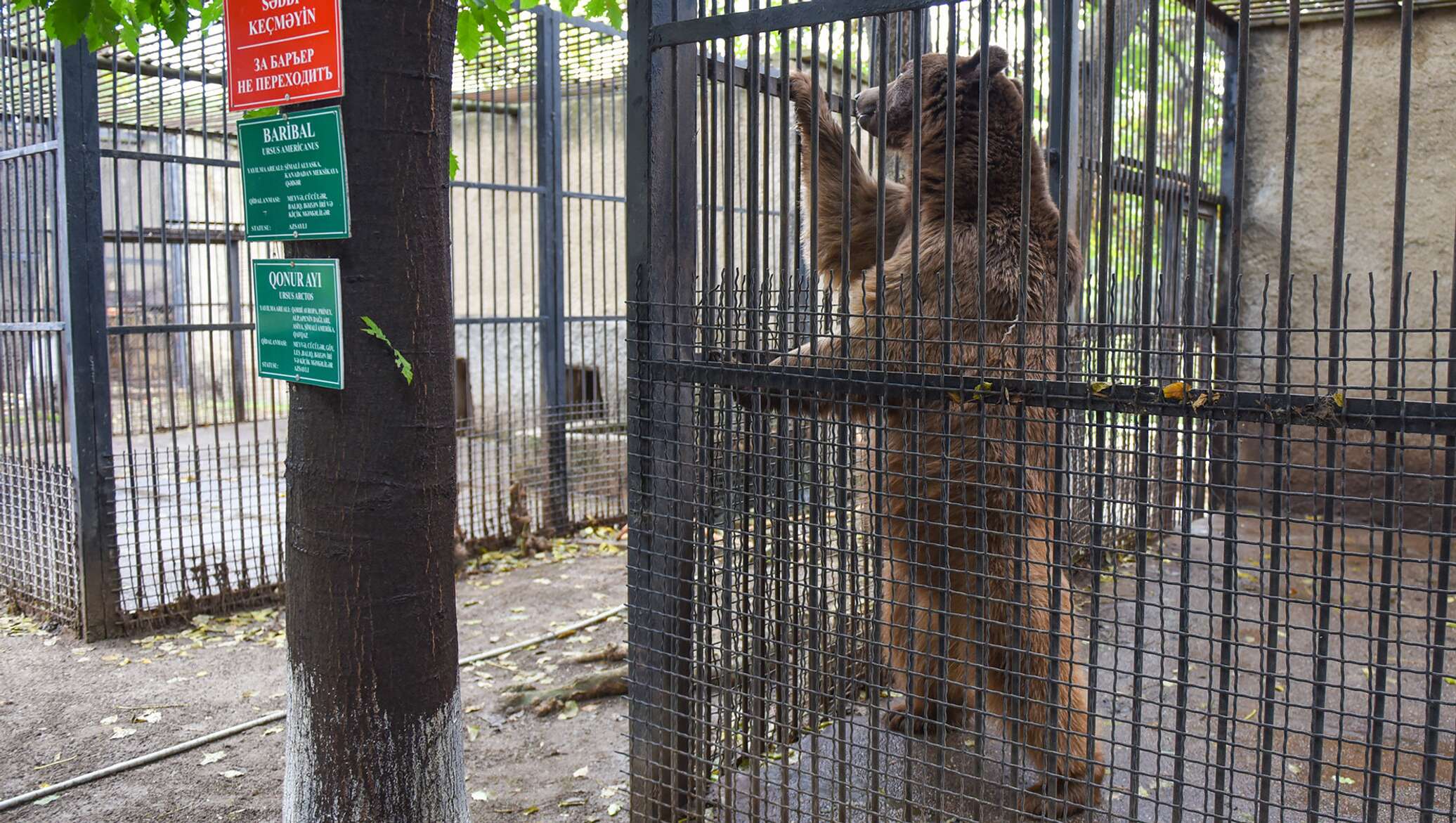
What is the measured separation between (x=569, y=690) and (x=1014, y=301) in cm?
335

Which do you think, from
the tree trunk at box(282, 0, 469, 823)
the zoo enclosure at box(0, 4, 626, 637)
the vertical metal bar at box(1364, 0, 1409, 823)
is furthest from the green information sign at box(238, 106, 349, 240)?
the vertical metal bar at box(1364, 0, 1409, 823)

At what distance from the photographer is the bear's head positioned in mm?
4047

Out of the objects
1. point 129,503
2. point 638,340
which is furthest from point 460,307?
point 638,340

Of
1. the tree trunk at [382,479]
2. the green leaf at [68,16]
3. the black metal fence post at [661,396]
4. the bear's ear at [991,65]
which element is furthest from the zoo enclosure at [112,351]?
the bear's ear at [991,65]

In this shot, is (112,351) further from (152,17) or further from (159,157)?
(152,17)

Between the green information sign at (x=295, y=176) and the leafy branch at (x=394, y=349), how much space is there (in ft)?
0.77

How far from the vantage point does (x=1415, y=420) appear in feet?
7.72

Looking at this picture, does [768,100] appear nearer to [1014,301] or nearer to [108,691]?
[1014,301]

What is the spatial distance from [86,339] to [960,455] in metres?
5.48

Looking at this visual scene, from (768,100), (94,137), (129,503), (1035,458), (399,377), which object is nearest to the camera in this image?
(399,377)

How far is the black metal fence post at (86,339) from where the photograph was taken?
20.7ft

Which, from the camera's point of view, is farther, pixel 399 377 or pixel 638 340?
pixel 638 340

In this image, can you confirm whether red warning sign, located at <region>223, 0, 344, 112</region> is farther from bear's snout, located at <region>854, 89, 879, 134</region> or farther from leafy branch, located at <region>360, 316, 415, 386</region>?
bear's snout, located at <region>854, 89, 879, 134</region>

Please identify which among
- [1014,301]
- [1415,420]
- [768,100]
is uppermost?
[768,100]
